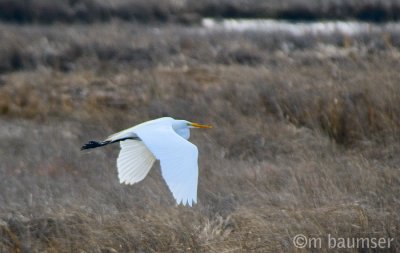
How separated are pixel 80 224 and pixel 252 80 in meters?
4.18

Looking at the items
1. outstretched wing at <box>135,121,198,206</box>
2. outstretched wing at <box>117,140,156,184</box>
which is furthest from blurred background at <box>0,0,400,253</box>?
outstretched wing at <box>135,121,198,206</box>

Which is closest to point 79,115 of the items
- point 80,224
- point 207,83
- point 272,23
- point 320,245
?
point 207,83

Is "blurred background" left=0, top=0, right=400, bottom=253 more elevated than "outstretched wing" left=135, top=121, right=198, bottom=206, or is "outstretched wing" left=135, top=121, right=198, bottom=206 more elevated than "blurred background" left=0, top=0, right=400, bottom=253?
"outstretched wing" left=135, top=121, right=198, bottom=206

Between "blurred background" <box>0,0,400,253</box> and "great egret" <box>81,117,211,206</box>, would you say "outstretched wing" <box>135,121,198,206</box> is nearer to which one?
"great egret" <box>81,117,211,206</box>

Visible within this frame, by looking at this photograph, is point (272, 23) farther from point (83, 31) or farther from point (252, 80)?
point (252, 80)

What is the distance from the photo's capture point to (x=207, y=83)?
414 inches

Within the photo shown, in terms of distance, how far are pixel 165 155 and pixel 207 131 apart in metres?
3.68

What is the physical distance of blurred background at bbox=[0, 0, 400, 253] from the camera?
549 cm

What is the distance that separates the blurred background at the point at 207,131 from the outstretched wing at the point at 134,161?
304mm

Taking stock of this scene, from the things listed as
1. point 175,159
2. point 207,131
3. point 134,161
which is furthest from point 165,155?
point 207,131

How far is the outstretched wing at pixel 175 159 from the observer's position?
4453 millimetres

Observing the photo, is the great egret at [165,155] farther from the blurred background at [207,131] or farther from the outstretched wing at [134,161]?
the blurred background at [207,131]

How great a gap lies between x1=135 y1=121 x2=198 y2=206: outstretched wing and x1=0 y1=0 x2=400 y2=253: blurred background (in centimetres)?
58

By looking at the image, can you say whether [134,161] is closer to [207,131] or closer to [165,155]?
[165,155]
